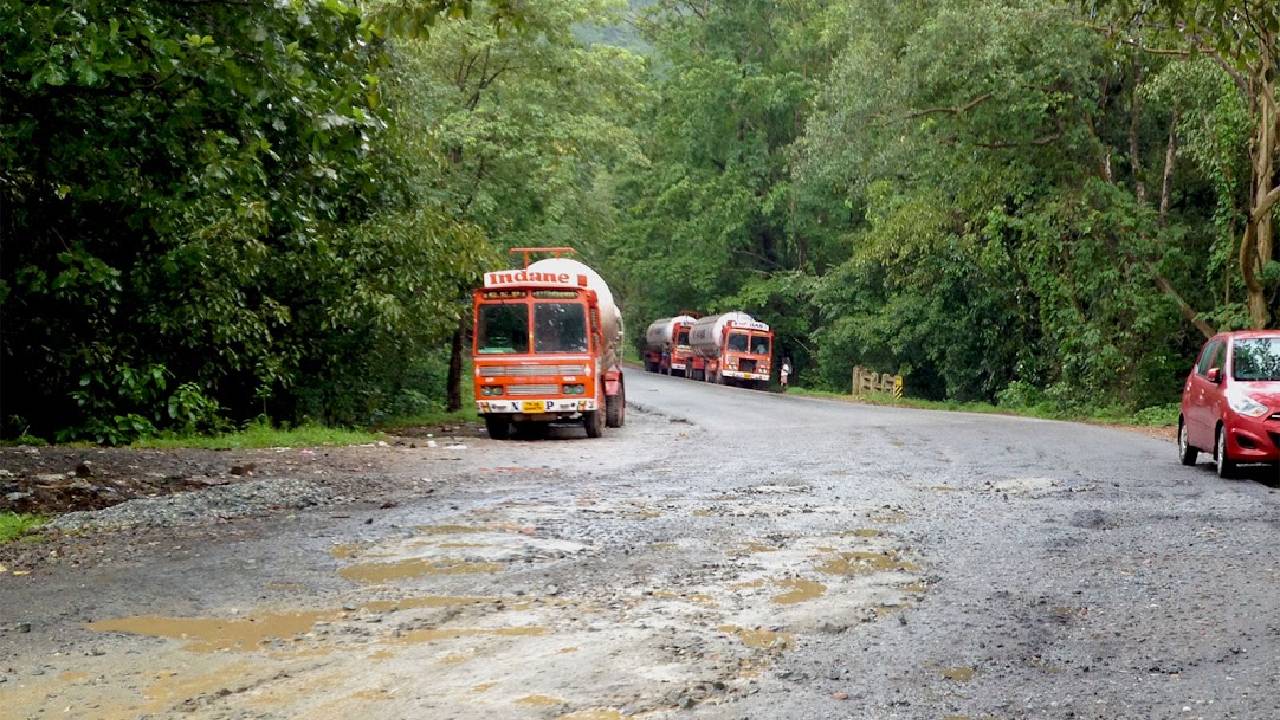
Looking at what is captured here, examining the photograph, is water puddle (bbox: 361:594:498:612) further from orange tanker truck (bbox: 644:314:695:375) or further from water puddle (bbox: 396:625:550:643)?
orange tanker truck (bbox: 644:314:695:375)

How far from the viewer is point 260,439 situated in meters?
20.0

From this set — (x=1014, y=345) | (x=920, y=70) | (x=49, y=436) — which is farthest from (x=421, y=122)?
(x=1014, y=345)

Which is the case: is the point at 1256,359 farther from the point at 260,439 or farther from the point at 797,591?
the point at 260,439

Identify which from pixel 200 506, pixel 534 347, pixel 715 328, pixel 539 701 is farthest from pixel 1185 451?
pixel 715 328

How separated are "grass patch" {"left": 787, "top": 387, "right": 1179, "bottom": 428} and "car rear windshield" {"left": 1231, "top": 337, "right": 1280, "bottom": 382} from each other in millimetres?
13577

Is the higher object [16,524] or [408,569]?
[408,569]

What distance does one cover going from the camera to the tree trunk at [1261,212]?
26453 mm

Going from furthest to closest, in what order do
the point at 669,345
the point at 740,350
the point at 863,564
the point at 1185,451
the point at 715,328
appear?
the point at 669,345 → the point at 715,328 → the point at 740,350 → the point at 1185,451 → the point at 863,564

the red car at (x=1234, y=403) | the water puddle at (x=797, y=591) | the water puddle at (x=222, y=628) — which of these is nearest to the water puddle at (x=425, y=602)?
the water puddle at (x=222, y=628)

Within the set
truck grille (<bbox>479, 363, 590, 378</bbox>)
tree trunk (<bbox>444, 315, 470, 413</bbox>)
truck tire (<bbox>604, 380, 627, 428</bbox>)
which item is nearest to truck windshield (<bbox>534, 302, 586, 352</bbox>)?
truck grille (<bbox>479, 363, 590, 378</bbox>)

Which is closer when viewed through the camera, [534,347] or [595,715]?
[595,715]

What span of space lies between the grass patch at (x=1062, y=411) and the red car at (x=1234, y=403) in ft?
42.2

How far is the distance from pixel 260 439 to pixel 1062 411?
2290 centimetres

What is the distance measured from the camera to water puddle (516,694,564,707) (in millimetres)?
5535
